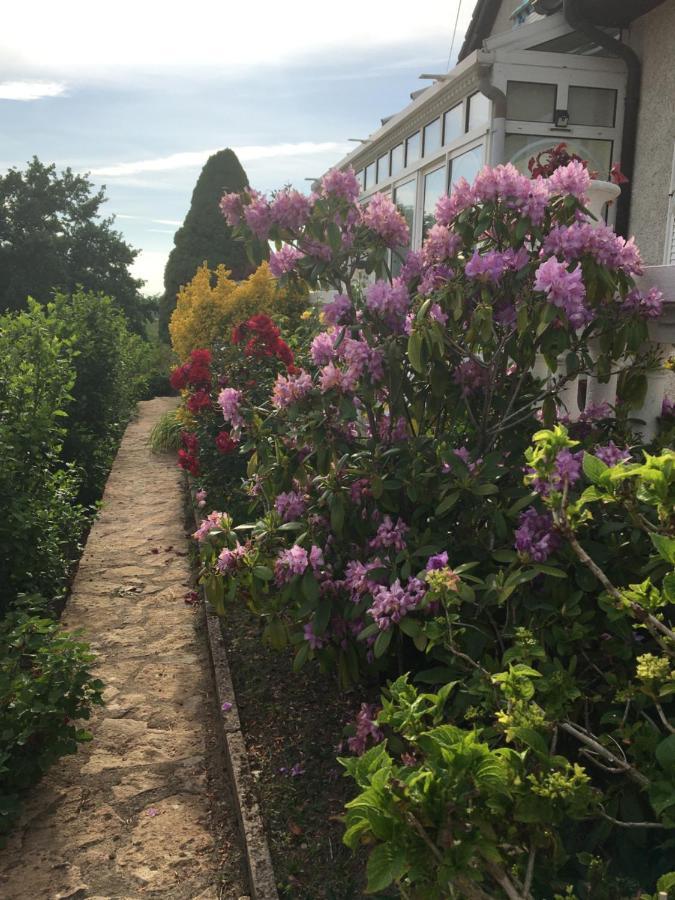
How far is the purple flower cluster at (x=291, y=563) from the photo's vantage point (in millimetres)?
2984

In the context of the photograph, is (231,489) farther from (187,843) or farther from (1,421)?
(187,843)

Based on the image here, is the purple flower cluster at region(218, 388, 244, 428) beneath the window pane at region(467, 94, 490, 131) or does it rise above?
beneath

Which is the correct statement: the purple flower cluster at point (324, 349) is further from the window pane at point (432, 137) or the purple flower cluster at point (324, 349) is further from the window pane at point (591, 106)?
the window pane at point (432, 137)

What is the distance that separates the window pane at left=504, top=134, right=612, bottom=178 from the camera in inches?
298

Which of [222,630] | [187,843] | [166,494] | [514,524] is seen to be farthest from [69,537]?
[514,524]

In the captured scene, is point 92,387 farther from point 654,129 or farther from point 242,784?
Answer: point 242,784

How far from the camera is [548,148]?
7.56 meters

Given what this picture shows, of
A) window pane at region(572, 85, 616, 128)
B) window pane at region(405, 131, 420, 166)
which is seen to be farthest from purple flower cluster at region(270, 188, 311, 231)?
window pane at region(405, 131, 420, 166)

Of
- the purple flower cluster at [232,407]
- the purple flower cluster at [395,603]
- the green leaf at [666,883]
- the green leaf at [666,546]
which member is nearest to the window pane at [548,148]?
the purple flower cluster at [232,407]

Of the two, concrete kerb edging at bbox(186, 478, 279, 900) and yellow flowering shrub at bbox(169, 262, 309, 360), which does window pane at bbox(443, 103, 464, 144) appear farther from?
concrete kerb edging at bbox(186, 478, 279, 900)

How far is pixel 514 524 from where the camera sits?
2.97 meters

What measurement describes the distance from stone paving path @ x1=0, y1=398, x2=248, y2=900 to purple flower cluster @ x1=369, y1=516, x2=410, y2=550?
53.8 inches

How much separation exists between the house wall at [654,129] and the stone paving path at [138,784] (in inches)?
207

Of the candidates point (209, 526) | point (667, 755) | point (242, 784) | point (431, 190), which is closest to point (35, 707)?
point (242, 784)
